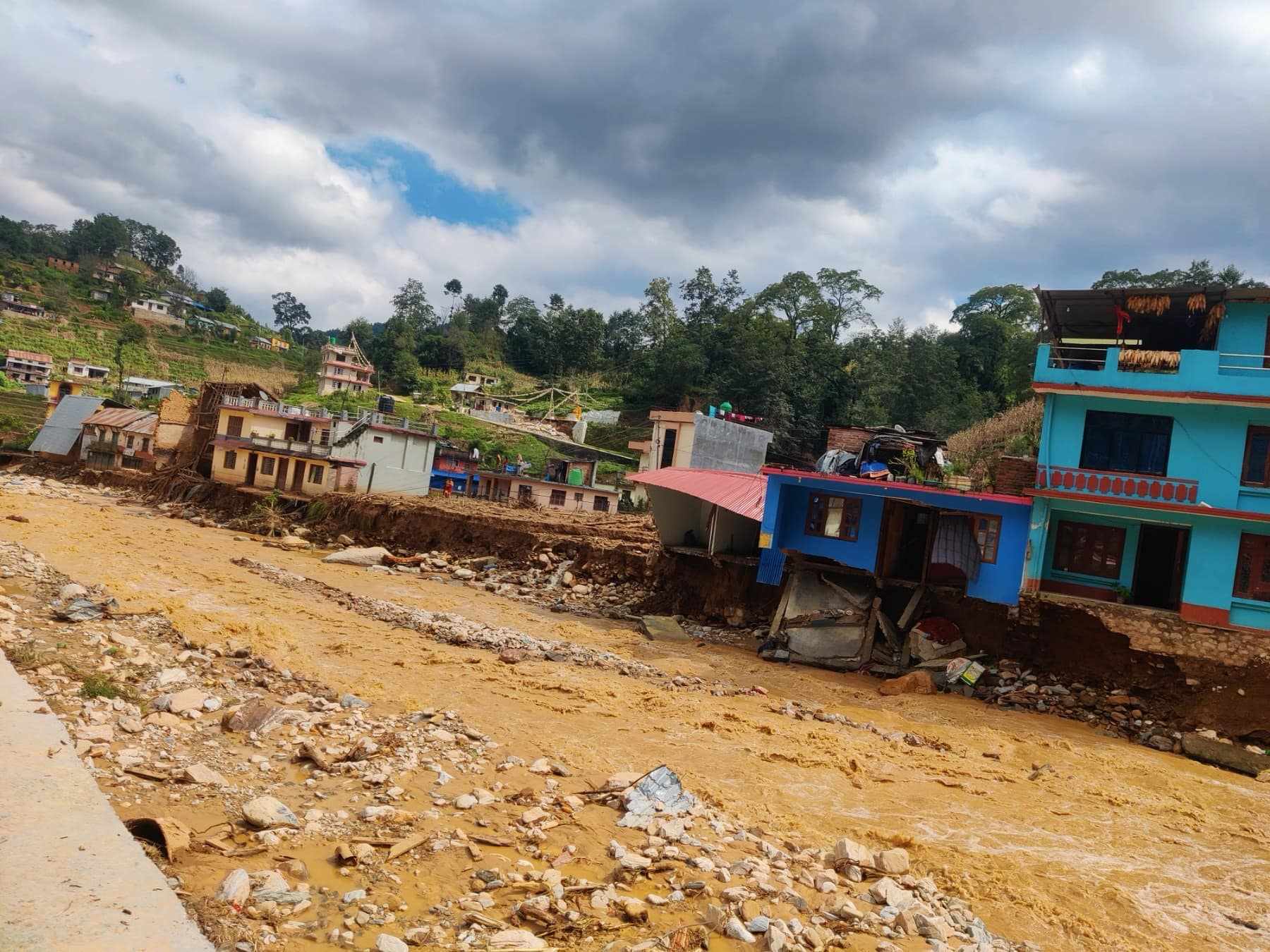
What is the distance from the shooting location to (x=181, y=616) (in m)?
15.3

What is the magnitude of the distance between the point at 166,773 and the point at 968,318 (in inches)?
2276

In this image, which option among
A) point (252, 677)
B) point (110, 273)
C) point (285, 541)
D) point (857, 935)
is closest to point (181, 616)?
point (252, 677)

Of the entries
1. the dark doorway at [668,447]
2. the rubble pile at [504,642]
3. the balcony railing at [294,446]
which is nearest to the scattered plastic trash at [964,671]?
the rubble pile at [504,642]

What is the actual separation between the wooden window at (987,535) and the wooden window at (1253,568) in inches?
202

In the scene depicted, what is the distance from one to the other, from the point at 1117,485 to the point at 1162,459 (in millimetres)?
1553

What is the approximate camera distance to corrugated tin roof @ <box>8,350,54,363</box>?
72.1 meters

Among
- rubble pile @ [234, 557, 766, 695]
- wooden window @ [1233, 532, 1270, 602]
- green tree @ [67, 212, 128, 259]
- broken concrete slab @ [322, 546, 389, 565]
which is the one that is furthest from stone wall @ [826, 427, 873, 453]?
green tree @ [67, 212, 128, 259]

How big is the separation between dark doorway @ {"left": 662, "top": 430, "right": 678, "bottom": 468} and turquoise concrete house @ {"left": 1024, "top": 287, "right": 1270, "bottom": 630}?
2479 centimetres

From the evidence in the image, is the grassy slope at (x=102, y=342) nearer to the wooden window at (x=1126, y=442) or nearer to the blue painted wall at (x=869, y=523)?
the blue painted wall at (x=869, y=523)

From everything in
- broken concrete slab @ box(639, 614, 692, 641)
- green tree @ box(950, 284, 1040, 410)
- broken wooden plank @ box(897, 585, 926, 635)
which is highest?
green tree @ box(950, 284, 1040, 410)

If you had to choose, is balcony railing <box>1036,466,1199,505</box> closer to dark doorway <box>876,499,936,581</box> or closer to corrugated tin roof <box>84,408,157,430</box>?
dark doorway <box>876,499,936,581</box>

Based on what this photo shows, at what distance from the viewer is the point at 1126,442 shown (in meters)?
20.6

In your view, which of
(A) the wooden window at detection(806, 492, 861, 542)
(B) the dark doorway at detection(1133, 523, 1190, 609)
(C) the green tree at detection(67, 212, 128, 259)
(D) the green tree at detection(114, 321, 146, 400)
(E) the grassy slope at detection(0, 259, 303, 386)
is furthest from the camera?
(C) the green tree at detection(67, 212, 128, 259)

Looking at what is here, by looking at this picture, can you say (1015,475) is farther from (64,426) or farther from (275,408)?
(64,426)
